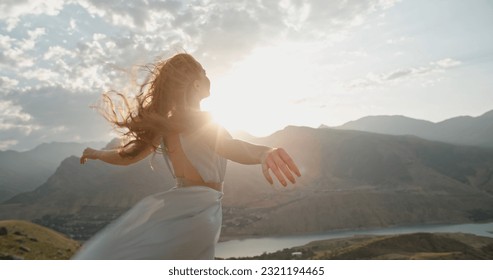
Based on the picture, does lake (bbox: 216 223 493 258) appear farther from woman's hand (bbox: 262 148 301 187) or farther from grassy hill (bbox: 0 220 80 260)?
woman's hand (bbox: 262 148 301 187)

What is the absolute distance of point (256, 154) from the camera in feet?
7.97

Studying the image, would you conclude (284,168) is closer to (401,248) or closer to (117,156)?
(117,156)

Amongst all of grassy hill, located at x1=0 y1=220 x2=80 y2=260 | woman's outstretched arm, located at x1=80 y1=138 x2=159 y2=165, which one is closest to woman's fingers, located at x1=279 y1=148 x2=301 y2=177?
woman's outstretched arm, located at x1=80 y1=138 x2=159 y2=165

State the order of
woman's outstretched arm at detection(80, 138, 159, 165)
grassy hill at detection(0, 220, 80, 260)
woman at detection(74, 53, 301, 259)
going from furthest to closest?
grassy hill at detection(0, 220, 80, 260) < woman's outstretched arm at detection(80, 138, 159, 165) < woman at detection(74, 53, 301, 259)

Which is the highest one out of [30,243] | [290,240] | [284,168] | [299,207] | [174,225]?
[284,168]

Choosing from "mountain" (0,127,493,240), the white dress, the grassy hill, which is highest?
the white dress

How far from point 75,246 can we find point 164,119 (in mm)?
49890

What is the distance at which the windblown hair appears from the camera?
3.05 metres

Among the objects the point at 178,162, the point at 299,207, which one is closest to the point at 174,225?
the point at 178,162

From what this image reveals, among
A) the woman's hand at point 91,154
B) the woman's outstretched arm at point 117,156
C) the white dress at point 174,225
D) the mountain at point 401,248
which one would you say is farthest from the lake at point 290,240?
the white dress at point 174,225

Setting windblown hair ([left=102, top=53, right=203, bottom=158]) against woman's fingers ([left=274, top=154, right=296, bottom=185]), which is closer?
woman's fingers ([left=274, top=154, right=296, bottom=185])

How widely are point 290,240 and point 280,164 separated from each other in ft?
423

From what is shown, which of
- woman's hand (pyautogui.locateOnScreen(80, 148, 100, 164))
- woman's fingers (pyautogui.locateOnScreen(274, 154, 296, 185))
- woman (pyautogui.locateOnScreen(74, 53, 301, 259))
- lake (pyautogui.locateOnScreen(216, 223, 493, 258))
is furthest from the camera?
lake (pyautogui.locateOnScreen(216, 223, 493, 258))

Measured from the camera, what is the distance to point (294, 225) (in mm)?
149000
